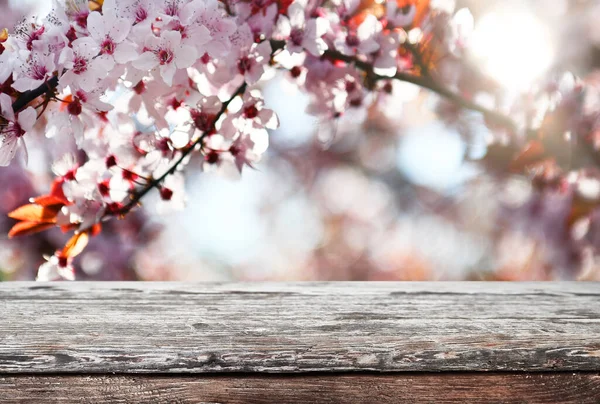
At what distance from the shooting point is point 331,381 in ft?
1.87

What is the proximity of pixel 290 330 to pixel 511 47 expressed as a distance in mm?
1534

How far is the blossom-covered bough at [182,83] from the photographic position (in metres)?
0.74

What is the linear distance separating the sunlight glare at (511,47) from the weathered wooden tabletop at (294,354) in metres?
0.78

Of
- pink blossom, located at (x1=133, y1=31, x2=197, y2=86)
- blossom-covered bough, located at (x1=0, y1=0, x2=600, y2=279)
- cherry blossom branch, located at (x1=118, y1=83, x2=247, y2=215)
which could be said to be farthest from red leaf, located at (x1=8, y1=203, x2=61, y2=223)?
pink blossom, located at (x1=133, y1=31, x2=197, y2=86)

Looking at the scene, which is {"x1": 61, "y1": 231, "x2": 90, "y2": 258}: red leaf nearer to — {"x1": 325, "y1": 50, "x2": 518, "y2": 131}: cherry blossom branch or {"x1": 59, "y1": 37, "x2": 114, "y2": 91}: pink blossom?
{"x1": 59, "y1": 37, "x2": 114, "y2": 91}: pink blossom

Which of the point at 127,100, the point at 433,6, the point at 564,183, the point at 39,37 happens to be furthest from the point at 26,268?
the point at 564,183

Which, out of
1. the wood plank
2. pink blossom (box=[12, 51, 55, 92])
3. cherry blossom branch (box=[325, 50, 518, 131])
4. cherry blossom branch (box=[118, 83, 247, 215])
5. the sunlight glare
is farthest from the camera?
the sunlight glare

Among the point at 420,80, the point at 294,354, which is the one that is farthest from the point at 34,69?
the point at 420,80

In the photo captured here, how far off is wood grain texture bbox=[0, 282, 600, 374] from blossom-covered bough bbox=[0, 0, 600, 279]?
0.21m

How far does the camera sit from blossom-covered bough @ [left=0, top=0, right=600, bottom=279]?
0.74 metres

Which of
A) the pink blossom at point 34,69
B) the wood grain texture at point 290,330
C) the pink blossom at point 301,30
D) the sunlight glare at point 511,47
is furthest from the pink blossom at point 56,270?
the sunlight glare at point 511,47

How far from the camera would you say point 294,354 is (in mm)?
583

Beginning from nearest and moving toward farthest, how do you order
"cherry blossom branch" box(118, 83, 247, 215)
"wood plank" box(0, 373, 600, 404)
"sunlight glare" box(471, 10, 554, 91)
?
"wood plank" box(0, 373, 600, 404) → "cherry blossom branch" box(118, 83, 247, 215) → "sunlight glare" box(471, 10, 554, 91)

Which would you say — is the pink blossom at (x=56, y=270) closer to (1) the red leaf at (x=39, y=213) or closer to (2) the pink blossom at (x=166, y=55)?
(1) the red leaf at (x=39, y=213)
